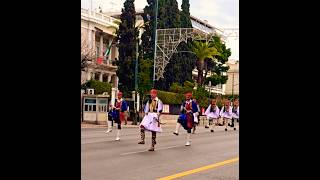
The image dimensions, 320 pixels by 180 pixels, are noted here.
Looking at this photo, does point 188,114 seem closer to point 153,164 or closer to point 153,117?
point 153,117

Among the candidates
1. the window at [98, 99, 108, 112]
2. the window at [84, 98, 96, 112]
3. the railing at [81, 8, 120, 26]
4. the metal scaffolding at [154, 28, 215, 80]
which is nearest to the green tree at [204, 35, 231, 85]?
the metal scaffolding at [154, 28, 215, 80]

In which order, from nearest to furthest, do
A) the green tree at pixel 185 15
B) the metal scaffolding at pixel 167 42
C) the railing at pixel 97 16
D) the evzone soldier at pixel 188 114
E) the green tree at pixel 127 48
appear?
the evzone soldier at pixel 188 114
the metal scaffolding at pixel 167 42
the green tree at pixel 127 48
the railing at pixel 97 16
the green tree at pixel 185 15

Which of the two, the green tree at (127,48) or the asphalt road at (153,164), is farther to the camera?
the green tree at (127,48)

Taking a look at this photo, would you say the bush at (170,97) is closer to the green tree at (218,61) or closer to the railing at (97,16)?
the railing at (97,16)

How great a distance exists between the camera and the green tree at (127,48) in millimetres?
46531

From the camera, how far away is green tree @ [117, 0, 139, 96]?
46.5 m

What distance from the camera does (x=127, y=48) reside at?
46969mm

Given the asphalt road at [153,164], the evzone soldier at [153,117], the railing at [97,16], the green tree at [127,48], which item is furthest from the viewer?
the railing at [97,16]

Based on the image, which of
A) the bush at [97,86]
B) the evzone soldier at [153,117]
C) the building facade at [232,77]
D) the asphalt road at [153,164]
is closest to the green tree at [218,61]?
the bush at [97,86]

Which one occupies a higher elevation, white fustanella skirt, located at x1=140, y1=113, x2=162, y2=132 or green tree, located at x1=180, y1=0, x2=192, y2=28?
green tree, located at x1=180, y1=0, x2=192, y2=28

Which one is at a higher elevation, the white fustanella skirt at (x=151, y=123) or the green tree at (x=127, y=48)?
the green tree at (x=127, y=48)

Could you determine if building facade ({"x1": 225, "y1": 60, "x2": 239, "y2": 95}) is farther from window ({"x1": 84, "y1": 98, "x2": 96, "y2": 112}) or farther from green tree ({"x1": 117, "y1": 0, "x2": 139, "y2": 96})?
window ({"x1": 84, "y1": 98, "x2": 96, "y2": 112})
